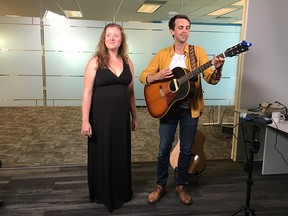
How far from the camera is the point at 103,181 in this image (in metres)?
2.24

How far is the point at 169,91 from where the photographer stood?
218cm

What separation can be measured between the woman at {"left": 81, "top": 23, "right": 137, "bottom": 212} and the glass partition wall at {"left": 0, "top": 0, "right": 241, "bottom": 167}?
1.09m

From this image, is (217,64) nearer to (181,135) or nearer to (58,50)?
(181,135)

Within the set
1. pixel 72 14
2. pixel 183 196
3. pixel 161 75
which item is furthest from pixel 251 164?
pixel 72 14

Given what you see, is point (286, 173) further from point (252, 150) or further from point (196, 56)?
point (196, 56)

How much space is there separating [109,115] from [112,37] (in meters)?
0.58

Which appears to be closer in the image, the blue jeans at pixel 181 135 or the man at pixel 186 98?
the man at pixel 186 98

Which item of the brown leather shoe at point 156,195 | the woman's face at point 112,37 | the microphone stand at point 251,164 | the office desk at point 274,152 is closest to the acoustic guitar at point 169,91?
the woman's face at point 112,37

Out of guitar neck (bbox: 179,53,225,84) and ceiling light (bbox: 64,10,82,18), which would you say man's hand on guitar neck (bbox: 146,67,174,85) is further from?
ceiling light (bbox: 64,10,82,18)

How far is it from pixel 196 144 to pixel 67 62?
1.70 m

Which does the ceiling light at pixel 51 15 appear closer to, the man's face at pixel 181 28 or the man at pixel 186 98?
the man at pixel 186 98

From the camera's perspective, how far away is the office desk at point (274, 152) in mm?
2949

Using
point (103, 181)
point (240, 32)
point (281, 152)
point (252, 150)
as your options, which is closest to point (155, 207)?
point (103, 181)

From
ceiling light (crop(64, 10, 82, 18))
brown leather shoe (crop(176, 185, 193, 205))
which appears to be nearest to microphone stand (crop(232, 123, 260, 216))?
brown leather shoe (crop(176, 185, 193, 205))
